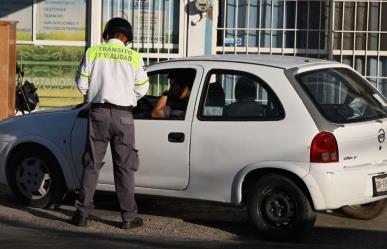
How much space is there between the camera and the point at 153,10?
1269cm

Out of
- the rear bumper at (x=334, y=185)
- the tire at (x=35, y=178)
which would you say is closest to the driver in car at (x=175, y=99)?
the tire at (x=35, y=178)

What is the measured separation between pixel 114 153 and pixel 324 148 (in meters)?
1.89

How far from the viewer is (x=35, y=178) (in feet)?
27.0

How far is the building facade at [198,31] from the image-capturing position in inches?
489

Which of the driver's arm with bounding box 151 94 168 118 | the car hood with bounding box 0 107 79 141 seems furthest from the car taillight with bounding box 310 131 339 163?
the car hood with bounding box 0 107 79 141

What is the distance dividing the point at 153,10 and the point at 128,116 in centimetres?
560

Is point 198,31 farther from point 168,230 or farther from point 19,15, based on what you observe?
point 168,230

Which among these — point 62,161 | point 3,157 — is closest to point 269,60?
point 62,161

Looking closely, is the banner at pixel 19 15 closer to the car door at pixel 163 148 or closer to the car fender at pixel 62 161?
the car fender at pixel 62 161

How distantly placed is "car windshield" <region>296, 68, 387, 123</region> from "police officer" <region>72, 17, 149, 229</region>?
150 centimetres

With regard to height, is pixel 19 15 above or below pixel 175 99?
above

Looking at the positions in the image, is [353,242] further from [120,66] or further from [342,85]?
[120,66]

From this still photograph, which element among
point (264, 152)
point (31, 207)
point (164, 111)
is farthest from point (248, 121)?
point (31, 207)

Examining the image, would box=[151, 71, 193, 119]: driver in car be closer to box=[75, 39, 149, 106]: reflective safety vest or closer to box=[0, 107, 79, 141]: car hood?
box=[75, 39, 149, 106]: reflective safety vest
